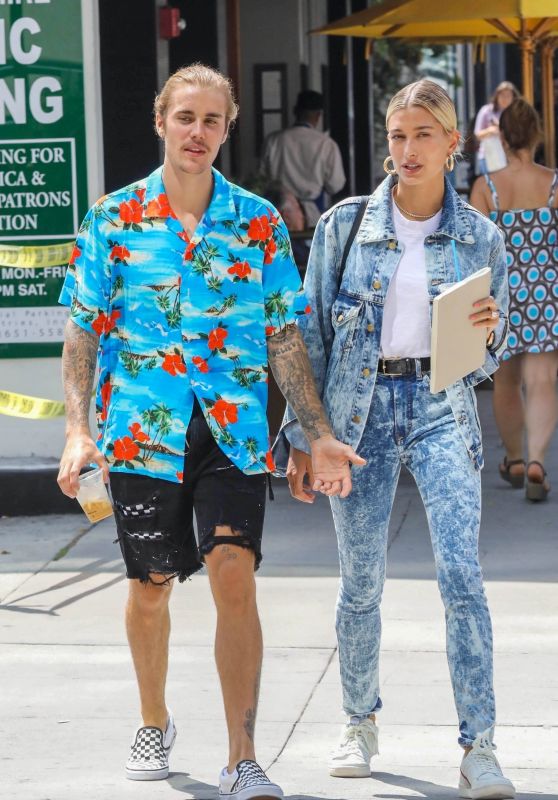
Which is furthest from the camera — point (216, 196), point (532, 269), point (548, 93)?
point (548, 93)

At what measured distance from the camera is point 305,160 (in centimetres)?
1351

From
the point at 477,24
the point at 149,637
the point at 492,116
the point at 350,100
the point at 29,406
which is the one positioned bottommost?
the point at 149,637

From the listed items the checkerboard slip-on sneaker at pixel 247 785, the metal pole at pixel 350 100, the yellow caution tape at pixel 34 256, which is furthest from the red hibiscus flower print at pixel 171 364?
the metal pole at pixel 350 100

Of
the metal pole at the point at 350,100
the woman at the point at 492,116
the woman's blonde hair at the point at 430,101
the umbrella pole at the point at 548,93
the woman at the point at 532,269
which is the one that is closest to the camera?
the woman's blonde hair at the point at 430,101

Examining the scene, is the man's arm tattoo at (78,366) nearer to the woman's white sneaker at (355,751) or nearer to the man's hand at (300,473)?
the man's hand at (300,473)

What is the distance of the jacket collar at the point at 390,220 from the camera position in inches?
181

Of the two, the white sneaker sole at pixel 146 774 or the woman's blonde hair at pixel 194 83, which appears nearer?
the woman's blonde hair at pixel 194 83

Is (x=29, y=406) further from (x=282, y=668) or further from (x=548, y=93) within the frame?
(x=548, y=93)

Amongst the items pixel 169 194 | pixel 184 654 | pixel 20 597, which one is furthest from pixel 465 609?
pixel 20 597

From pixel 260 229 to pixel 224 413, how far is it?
0.50 metres

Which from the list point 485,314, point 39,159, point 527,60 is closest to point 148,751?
point 485,314

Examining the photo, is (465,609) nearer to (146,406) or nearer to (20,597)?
(146,406)

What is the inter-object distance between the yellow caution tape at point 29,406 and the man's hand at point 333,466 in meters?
3.93

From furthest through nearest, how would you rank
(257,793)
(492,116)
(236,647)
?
1. (492,116)
2. (236,647)
3. (257,793)
